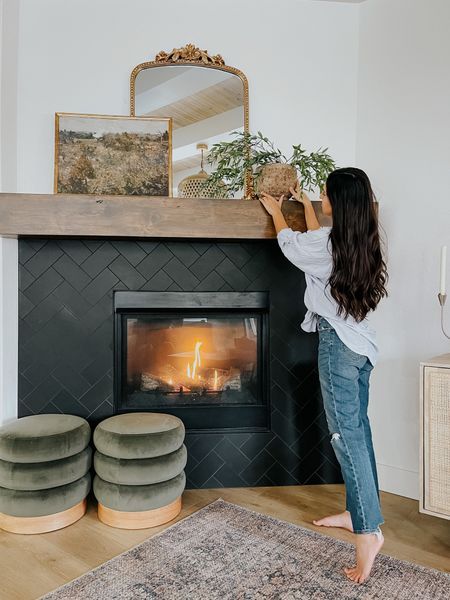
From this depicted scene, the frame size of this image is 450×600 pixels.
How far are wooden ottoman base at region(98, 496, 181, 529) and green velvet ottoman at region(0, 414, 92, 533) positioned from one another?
14cm

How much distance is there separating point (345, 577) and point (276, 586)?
263mm

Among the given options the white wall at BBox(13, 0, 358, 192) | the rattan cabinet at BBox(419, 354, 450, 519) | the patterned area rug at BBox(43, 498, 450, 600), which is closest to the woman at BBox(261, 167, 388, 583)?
the patterned area rug at BBox(43, 498, 450, 600)

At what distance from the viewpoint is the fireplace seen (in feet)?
8.23

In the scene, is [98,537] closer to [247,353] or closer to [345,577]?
[345,577]

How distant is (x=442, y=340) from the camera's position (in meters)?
2.29

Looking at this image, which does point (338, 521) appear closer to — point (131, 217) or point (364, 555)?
point (364, 555)

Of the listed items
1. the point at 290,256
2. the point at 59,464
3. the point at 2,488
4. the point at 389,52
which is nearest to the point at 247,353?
the point at 290,256

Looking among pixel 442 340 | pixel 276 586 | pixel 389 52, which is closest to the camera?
pixel 276 586

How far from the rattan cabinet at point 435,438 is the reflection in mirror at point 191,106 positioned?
1.32 meters

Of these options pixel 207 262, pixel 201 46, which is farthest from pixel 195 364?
pixel 201 46

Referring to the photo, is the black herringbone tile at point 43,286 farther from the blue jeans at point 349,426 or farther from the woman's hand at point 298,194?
the blue jeans at point 349,426

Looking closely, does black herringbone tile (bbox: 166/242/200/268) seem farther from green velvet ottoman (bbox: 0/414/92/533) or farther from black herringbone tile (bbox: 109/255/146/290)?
green velvet ottoman (bbox: 0/414/92/533)

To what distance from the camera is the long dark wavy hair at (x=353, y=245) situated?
1758 mm

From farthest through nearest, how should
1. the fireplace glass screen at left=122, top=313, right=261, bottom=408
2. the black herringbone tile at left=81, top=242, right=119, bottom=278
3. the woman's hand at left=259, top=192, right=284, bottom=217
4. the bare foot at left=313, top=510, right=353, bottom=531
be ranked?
the fireplace glass screen at left=122, top=313, right=261, bottom=408 < the black herringbone tile at left=81, top=242, right=119, bottom=278 < the woman's hand at left=259, top=192, right=284, bottom=217 < the bare foot at left=313, top=510, right=353, bottom=531
